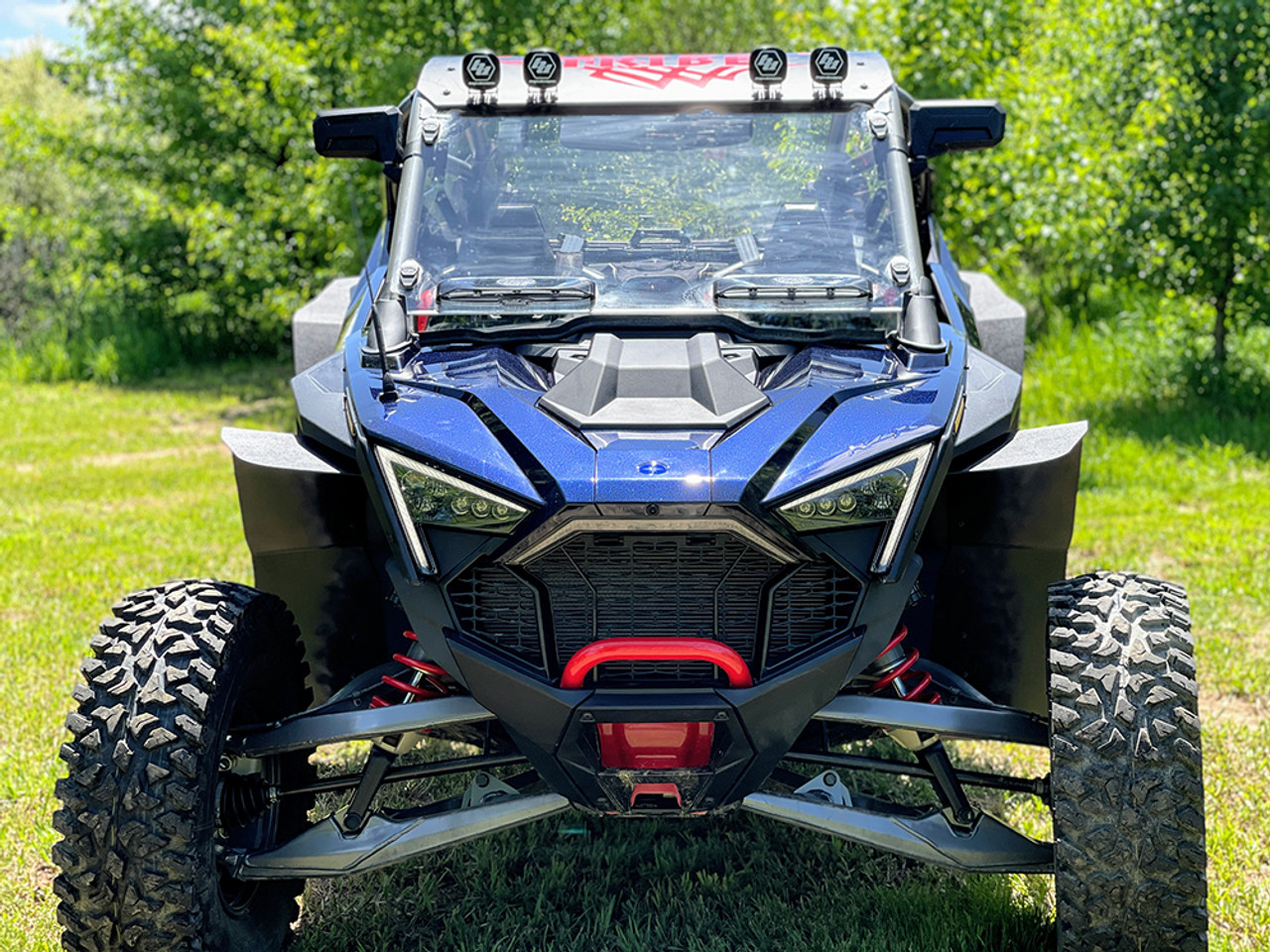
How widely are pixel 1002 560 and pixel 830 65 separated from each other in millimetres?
1596

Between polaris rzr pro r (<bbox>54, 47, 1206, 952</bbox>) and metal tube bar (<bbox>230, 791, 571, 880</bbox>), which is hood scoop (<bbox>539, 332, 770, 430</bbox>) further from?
metal tube bar (<bbox>230, 791, 571, 880</bbox>)

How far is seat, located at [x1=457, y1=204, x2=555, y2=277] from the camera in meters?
3.75

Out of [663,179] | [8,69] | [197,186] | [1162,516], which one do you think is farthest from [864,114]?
[8,69]

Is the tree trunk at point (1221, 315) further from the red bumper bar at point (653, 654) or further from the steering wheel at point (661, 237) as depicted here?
the red bumper bar at point (653, 654)

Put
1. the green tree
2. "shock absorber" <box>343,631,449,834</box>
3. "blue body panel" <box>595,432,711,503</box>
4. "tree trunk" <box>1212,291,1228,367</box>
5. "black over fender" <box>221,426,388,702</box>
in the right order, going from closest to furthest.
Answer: "blue body panel" <box>595,432,711,503</box>, "shock absorber" <box>343,631,449,834</box>, "black over fender" <box>221,426,388,702</box>, the green tree, "tree trunk" <box>1212,291,1228,367</box>

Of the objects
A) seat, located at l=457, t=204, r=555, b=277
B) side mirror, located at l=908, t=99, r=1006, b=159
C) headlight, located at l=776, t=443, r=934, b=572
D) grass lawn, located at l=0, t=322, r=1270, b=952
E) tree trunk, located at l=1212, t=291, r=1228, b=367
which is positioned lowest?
grass lawn, located at l=0, t=322, r=1270, b=952

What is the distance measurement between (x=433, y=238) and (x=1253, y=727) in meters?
3.43

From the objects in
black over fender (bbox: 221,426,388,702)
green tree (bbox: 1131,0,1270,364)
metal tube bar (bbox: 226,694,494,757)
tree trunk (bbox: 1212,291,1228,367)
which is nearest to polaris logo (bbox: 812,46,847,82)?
black over fender (bbox: 221,426,388,702)

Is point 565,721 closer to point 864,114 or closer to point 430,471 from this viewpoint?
point 430,471

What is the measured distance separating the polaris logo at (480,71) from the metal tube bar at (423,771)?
205 cm

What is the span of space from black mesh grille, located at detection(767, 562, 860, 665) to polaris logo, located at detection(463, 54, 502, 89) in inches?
79.2

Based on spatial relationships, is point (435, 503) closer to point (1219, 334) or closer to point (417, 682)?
point (417, 682)

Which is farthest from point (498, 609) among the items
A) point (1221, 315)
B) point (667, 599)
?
point (1221, 315)

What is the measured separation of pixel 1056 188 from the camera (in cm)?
1062
